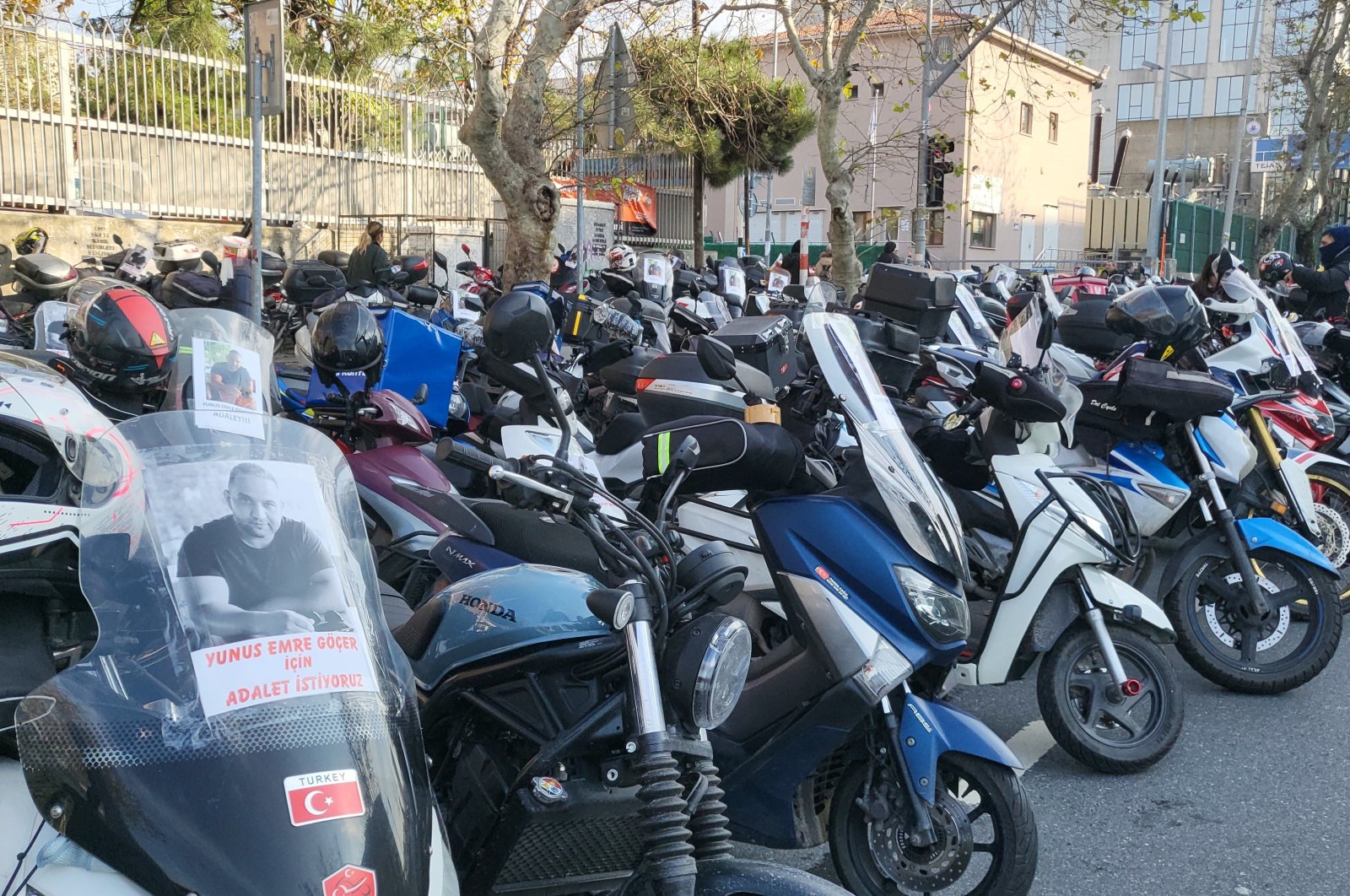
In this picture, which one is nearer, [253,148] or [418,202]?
[253,148]

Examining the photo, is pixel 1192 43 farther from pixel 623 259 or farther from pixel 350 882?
pixel 350 882

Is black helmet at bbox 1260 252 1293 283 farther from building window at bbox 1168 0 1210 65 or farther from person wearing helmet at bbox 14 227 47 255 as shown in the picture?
building window at bbox 1168 0 1210 65

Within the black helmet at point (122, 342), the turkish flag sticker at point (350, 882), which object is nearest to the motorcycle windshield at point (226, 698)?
the turkish flag sticker at point (350, 882)

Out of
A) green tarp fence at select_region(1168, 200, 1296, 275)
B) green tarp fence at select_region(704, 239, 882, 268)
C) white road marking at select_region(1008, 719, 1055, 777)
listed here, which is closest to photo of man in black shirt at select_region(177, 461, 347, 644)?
white road marking at select_region(1008, 719, 1055, 777)

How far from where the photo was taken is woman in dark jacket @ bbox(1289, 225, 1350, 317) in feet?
36.3

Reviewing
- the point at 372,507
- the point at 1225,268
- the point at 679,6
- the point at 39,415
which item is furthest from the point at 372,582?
the point at 679,6

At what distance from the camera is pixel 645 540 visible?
2541 millimetres

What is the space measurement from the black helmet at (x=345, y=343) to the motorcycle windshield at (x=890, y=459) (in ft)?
7.27

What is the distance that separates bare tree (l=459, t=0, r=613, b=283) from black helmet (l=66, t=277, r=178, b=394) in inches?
245

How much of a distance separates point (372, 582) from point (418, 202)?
14.7 metres

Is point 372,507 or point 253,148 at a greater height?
point 253,148

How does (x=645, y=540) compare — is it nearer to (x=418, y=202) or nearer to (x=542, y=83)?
(x=542, y=83)

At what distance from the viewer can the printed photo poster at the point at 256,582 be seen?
1.82 meters

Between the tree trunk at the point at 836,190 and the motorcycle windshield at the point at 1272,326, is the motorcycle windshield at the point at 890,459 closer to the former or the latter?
the motorcycle windshield at the point at 1272,326
